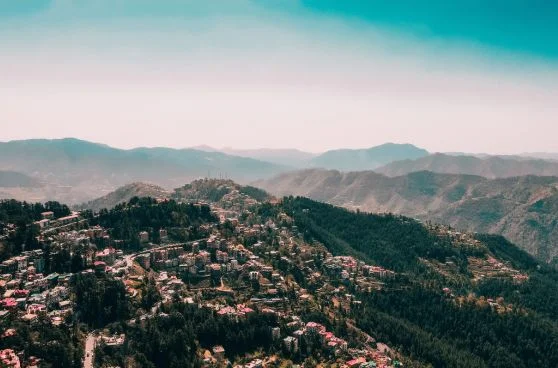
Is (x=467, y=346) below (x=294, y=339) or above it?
below

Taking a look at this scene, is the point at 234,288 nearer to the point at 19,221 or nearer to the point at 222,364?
the point at 222,364

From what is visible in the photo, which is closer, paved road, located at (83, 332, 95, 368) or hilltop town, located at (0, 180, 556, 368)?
paved road, located at (83, 332, 95, 368)

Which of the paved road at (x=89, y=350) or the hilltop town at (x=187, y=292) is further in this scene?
the hilltop town at (x=187, y=292)

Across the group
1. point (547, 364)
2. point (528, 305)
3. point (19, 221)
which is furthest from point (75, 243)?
point (528, 305)

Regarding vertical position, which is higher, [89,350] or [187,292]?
[187,292]

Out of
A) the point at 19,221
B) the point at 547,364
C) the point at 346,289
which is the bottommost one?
the point at 547,364

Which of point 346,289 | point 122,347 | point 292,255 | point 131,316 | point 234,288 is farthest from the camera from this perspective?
point 292,255

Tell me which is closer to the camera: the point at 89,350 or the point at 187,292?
the point at 89,350

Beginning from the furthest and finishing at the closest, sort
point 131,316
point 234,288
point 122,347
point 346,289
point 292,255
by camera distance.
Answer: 1. point 292,255
2. point 346,289
3. point 234,288
4. point 131,316
5. point 122,347
